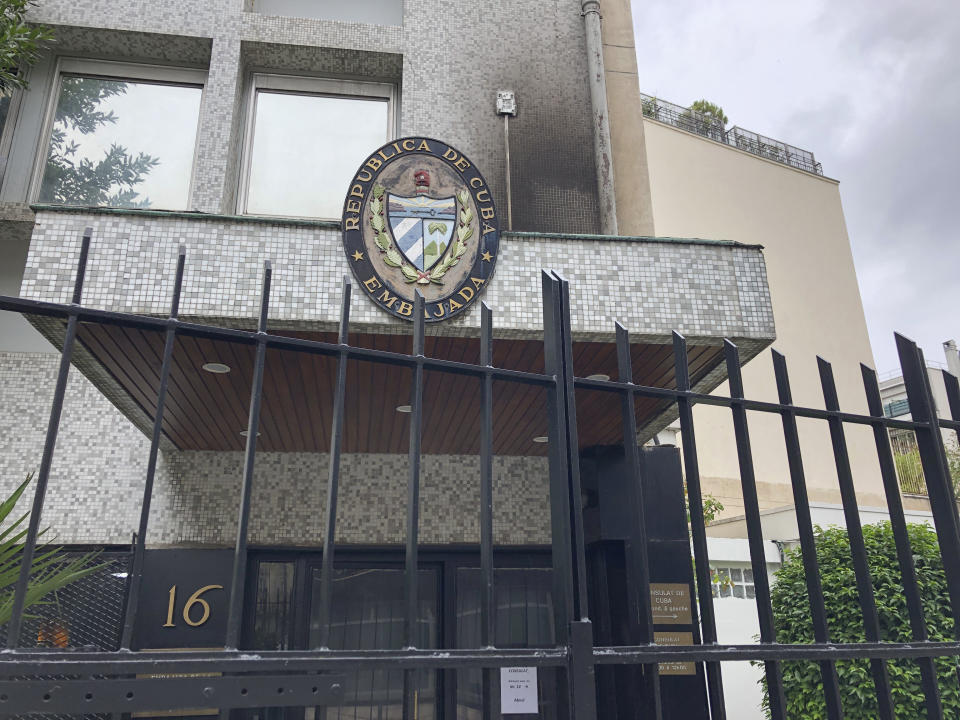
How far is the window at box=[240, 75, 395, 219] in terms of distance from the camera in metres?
7.24

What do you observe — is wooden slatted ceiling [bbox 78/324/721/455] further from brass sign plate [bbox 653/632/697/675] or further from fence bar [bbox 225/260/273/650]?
fence bar [bbox 225/260/273/650]

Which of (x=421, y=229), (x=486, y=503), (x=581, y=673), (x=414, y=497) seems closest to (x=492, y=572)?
(x=486, y=503)

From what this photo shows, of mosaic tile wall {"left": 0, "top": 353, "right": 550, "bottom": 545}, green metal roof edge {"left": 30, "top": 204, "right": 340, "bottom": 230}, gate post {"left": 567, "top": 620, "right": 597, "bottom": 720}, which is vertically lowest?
gate post {"left": 567, "top": 620, "right": 597, "bottom": 720}

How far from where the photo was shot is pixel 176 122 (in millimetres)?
7336

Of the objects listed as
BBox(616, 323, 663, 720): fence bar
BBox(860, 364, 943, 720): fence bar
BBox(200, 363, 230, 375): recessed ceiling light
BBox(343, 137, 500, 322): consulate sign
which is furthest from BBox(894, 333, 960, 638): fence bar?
BBox(200, 363, 230, 375): recessed ceiling light

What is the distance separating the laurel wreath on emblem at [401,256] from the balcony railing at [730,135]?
15914mm

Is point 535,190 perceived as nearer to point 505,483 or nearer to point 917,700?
point 505,483

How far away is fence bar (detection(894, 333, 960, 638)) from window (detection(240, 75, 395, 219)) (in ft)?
17.6

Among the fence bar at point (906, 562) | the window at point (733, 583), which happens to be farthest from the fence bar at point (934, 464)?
the window at point (733, 583)

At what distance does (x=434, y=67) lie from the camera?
737 cm

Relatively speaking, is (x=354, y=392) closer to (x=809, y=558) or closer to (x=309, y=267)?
(x=309, y=267)

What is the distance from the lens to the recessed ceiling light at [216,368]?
4754 millimetres

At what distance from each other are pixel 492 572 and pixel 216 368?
10.4 feet

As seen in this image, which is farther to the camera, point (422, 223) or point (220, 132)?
point (220, 132)
